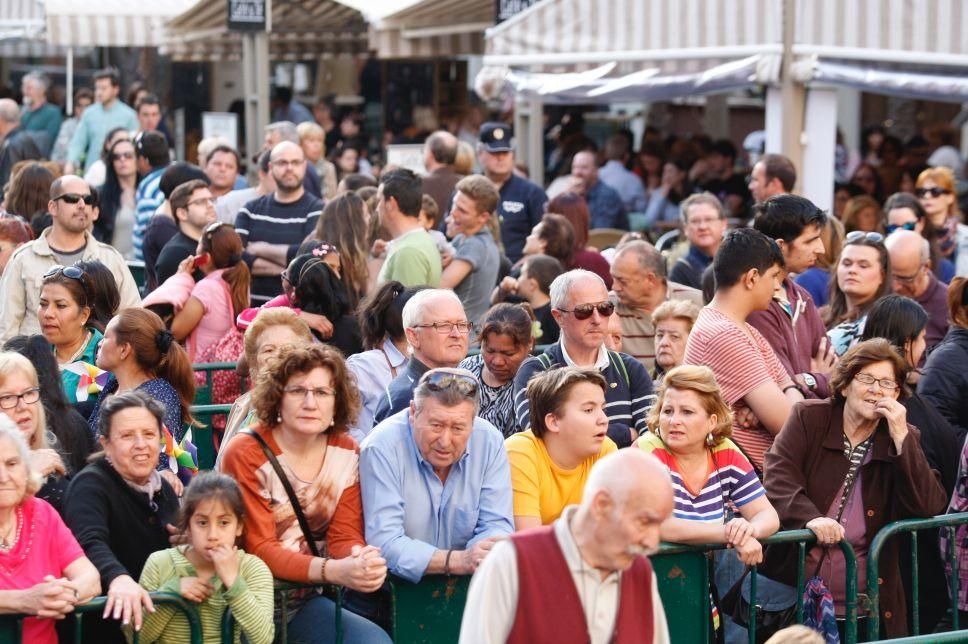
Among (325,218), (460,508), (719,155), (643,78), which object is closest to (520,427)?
(460,508)

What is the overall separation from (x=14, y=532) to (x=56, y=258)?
4002mm

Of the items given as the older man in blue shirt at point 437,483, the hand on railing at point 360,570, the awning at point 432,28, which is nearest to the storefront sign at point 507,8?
the awning at point 432,28

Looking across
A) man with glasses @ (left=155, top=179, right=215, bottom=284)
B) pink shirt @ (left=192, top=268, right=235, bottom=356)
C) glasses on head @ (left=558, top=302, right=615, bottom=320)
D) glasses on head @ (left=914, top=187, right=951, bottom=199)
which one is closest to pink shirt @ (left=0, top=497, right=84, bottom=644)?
glasses on head @ (left=558, top=302, right=615, bottom=320)

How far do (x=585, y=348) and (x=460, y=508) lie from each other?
1.22 metres

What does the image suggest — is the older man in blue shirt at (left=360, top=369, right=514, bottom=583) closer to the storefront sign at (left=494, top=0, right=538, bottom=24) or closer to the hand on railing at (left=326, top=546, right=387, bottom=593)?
the hand on railing at (left=326, top=546, right=387, bottom=593)

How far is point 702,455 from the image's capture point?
5.80 meters

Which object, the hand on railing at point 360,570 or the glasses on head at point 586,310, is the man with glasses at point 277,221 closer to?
the glasses on head at point 586,310

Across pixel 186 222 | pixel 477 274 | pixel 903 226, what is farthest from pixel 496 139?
pixel 903 226

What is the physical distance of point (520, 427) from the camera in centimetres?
640

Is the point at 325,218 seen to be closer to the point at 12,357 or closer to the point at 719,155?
the point at 12,357

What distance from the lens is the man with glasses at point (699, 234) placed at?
9.60m

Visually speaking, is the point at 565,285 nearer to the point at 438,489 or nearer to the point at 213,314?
the point at 438,489

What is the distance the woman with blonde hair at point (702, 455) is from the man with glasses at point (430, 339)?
959mm

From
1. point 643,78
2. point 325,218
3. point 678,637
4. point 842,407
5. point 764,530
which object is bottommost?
point 678,637
